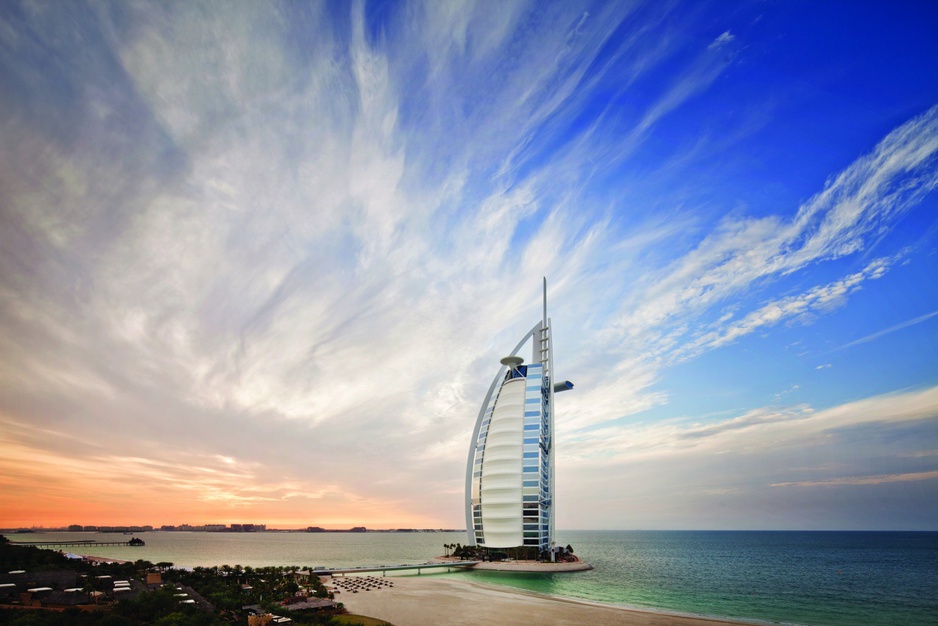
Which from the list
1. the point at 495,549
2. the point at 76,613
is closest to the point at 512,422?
the point at 495,549

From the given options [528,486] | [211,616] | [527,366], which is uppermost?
[527,366]

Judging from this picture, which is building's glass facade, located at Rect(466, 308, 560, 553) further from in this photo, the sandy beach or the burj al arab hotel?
the sandy beach

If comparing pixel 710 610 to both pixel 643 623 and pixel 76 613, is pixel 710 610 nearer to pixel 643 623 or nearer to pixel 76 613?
pixel 643 623

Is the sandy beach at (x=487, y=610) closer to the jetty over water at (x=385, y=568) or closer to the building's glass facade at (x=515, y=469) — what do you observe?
the jetty over water at (x=385, y=568)

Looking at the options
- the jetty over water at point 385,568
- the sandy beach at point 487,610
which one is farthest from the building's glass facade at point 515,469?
the sandy beach at point 487,610

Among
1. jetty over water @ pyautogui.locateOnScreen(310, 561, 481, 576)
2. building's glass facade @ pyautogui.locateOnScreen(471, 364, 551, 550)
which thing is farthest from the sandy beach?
building's glass facade @ pyautogui.locateOnScreen(471, 364, 551, 550)

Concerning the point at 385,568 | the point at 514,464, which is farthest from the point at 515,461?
the point at 385,568
